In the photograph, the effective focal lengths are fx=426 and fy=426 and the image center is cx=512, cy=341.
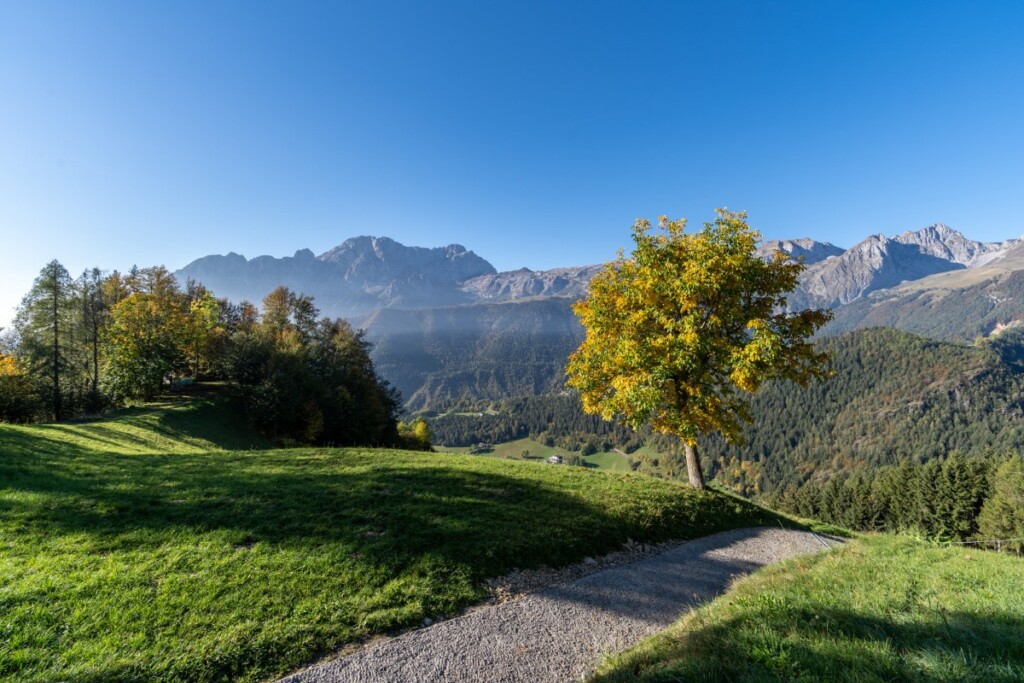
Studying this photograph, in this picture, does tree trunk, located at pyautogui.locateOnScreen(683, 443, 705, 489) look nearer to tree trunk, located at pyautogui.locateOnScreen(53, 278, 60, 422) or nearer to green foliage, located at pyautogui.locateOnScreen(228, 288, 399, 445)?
green foliage, located at pyautogui.locateOnScreen(228, 288, 399, 445)

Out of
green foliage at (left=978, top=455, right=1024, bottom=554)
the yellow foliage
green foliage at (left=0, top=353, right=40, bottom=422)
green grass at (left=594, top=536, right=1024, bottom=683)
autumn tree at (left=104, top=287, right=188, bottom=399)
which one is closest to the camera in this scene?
green grass at (left=594, top=536, right=1024, bottom=683)

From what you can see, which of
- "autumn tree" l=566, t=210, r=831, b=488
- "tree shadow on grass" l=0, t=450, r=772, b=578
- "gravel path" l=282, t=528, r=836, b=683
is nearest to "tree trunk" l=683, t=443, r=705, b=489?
"autumn tree" l=566, t=210, r=831, b=488

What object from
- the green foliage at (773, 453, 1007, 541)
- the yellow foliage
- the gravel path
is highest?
the yellow foliage

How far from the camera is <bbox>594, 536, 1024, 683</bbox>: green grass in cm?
479

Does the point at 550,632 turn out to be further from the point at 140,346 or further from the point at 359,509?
the point at 140,346

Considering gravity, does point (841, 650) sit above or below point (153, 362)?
below

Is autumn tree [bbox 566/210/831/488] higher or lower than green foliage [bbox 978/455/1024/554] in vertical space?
higher

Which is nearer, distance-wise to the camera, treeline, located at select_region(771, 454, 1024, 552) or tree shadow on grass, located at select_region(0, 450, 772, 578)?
tree shadow on grass, located at select_region(0, 450, 772, 578)

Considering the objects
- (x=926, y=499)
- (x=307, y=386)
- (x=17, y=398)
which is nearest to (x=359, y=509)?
(x=307, y=386)

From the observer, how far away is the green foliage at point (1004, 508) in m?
50.2

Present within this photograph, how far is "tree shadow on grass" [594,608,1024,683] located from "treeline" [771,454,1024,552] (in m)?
56.7

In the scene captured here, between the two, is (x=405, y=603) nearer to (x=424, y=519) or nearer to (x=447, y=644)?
(x=447, y=644)

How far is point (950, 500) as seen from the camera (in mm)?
61969

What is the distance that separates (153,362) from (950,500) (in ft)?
342
